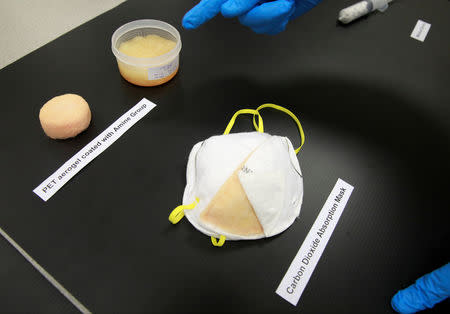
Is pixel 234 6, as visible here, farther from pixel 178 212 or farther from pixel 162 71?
pixel 178 212

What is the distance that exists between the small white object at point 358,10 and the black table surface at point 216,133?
34 millimetres

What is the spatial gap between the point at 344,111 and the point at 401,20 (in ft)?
1.73

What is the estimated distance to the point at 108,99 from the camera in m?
0.76

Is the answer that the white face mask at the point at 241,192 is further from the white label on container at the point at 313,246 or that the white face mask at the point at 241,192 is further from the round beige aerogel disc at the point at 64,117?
the round beige aerogel disc at the point at 64,117

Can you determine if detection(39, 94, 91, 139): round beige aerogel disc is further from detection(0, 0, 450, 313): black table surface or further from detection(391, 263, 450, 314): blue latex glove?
detection(391, 263, 450, 314): blue latex glove

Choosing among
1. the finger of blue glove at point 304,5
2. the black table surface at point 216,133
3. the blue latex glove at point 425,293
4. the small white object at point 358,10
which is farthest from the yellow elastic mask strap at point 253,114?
the small white object at point 358,10

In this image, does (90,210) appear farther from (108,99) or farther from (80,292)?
(108,99)

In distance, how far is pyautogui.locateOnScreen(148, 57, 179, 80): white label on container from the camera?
0.73 meters

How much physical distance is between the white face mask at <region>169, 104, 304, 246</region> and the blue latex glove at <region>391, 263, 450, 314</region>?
237mm

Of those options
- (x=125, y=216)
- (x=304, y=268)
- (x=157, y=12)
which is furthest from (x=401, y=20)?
(x=125, y=216)

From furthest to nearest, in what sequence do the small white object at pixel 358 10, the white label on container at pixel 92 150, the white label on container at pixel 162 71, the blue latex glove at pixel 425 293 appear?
1. the small white object at pixel 358 10
2. the white label on container at pixel 162 71
3. the white label on container at pixel 92 150
4. the blue latex glove at pixel 425 293

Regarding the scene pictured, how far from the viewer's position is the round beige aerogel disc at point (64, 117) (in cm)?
63

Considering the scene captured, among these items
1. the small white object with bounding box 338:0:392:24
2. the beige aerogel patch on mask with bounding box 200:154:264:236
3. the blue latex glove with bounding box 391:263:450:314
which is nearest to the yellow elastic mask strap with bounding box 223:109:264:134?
the beige aerogel patch on mask with bounding box 200:154:264:236

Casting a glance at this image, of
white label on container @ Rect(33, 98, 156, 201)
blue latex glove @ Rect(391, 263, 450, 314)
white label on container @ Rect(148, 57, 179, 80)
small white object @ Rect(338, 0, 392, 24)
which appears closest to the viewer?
A: blue latex glove @ Rect(391, 263, 450, 314)
